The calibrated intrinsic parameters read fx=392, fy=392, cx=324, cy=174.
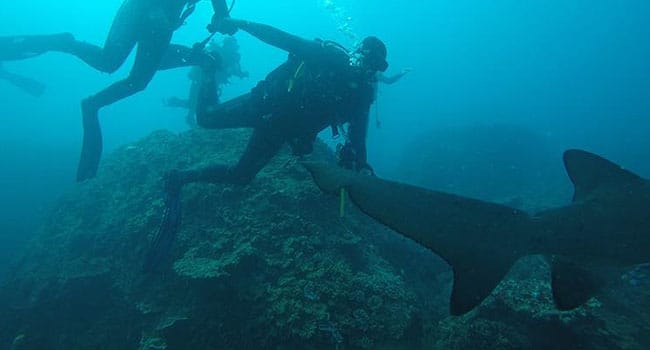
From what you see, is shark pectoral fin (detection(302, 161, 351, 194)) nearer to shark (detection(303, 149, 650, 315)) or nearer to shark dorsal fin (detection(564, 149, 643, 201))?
shark (detection(303, 149, 650, 315))

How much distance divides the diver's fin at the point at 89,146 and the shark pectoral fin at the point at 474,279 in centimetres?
744

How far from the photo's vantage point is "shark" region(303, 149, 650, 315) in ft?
8.75

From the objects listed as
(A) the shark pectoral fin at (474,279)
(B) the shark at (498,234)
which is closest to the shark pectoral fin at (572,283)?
(B) the shark at (498,234)

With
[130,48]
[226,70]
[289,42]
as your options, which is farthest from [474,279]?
[226,70]

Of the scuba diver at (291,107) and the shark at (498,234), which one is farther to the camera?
the scuba diver at (291,107)

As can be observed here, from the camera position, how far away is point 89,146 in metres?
7.66

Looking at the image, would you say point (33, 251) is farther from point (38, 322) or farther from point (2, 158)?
point (2, 158)

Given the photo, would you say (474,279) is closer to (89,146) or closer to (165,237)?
(165,237)

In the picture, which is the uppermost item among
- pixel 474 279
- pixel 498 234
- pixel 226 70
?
pixel 226 70

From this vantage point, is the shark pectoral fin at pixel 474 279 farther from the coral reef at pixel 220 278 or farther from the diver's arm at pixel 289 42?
the diver's arm at pixel 289 42

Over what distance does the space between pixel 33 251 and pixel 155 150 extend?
3583mm

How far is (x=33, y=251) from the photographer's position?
9.20m

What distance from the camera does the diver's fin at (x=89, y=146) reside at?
24.9ft

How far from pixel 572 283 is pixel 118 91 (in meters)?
7.71
